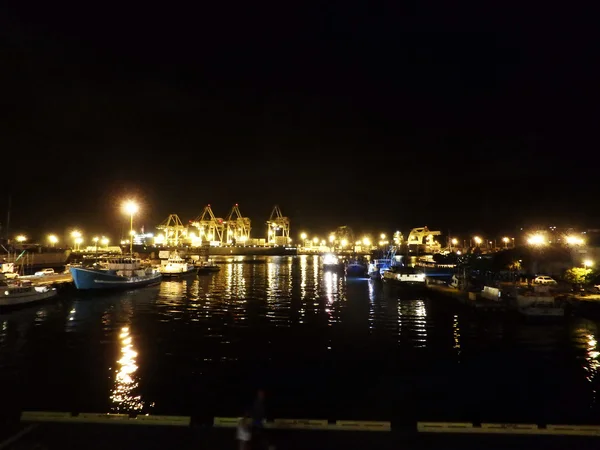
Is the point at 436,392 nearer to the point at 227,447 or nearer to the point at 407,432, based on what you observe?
the point at 407,432

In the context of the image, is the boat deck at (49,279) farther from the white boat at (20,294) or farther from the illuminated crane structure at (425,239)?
the illuminated crane structure at (425,239)

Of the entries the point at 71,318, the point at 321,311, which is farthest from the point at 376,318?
the point at 71,318

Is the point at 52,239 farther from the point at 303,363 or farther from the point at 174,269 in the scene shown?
the point at 303,363

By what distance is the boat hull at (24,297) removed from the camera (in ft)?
108

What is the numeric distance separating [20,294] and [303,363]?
25.6m

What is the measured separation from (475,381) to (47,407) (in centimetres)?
1469

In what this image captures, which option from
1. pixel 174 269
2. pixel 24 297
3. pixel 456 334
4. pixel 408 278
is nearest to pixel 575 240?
pixel 408 278

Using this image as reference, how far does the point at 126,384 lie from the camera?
16.3 m

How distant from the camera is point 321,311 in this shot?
1383 inches

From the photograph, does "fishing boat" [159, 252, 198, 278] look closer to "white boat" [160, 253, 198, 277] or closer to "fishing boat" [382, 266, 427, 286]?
"white boat" [160, 253, 198, 277]

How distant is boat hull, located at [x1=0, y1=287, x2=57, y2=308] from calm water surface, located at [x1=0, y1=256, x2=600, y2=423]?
1.00 metres

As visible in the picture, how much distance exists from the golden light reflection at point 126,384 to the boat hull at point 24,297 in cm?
1595

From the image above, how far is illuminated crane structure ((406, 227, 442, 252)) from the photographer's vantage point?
14764cm

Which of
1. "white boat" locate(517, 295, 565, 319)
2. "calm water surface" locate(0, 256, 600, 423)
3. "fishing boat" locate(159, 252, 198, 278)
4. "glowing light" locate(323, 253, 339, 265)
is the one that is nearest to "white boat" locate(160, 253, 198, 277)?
"fishing boat" locate(159, 252, 198, 278)
